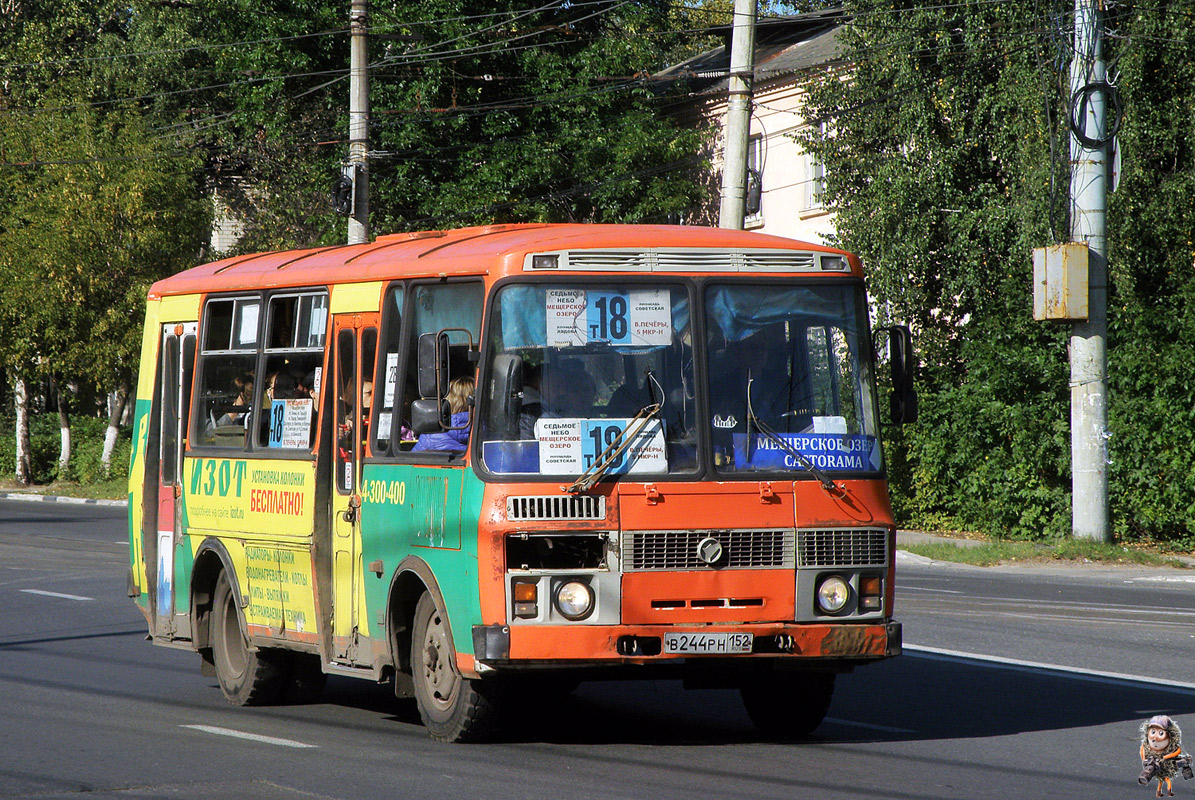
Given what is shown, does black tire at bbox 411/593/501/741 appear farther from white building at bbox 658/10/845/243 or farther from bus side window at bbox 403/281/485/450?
white building at bbox 658/10/845/243

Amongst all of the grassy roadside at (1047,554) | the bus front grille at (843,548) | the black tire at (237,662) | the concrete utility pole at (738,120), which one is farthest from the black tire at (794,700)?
the grassy roadside at (1047,554)

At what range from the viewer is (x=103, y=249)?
129ft

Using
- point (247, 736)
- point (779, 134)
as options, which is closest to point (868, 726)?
point (247, 736)

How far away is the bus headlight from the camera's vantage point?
804 centimetres

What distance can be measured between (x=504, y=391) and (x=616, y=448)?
62 cm

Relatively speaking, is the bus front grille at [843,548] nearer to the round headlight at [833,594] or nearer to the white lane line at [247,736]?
the round headlight at [833,594]

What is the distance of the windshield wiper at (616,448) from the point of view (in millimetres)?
8062

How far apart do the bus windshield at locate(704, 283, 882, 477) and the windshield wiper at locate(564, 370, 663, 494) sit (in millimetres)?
322

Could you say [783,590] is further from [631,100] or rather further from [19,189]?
[19,189]

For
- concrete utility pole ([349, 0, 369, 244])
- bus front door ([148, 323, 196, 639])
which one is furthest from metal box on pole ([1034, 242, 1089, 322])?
bus front door ([148, 323, 196, 639])

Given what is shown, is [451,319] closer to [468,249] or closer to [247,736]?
[468,249]

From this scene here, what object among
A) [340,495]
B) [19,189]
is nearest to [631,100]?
[19,189]

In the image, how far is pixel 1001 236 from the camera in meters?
25.1

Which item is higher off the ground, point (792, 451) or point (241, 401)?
point (241, 401)
